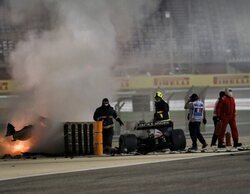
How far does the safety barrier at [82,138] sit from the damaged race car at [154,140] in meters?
0.53

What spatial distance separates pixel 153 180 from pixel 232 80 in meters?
18.8

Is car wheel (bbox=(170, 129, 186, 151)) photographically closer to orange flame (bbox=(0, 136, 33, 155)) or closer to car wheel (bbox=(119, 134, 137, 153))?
car wheel (bbox=(119, 134, 137, 153))

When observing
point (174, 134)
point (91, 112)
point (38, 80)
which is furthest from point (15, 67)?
point (174, 134)

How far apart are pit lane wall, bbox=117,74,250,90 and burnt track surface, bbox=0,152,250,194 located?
1393 centimetres

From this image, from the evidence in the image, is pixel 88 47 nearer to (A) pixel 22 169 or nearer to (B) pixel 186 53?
(A) pixel 22 169

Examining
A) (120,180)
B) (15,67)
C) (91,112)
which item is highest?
(15,67)

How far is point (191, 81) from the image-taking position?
2698 cm

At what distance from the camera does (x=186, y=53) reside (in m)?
27.4

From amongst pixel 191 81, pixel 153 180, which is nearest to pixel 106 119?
pixel 153 180

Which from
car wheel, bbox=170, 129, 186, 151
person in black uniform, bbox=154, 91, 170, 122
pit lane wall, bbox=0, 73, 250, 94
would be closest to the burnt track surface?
car wheel, bbox=170, 129, 186, 151

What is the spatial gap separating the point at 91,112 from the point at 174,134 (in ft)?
10.7

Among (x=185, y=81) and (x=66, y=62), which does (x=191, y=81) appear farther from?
(x=66, y=62)

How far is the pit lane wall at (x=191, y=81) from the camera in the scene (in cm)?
2481

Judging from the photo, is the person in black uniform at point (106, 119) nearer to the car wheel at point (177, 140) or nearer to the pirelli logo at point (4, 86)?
the car wheel at point (177, 140)
